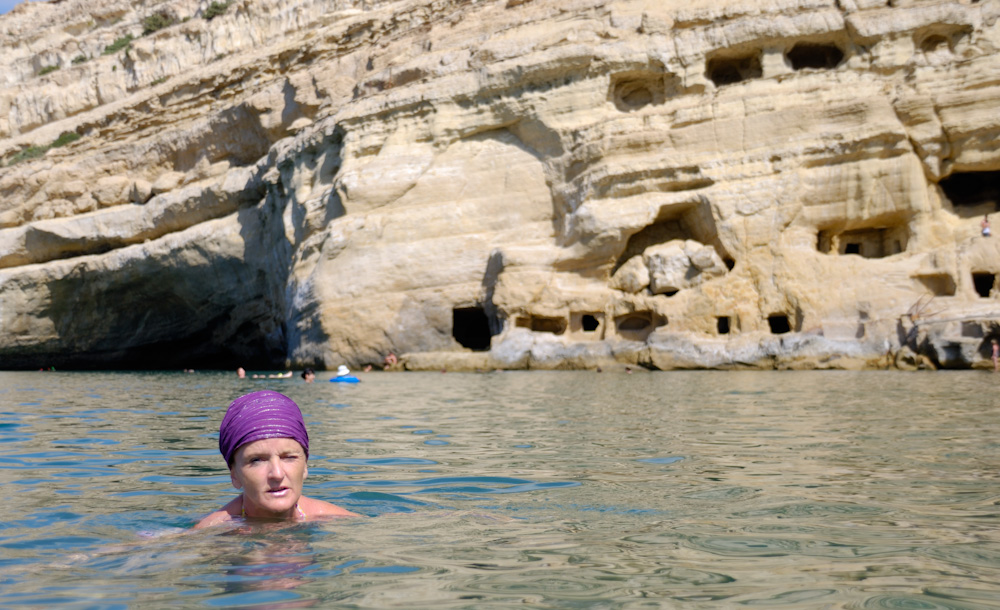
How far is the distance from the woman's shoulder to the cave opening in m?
23.0

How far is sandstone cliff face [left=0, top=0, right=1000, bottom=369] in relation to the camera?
69.6 feet

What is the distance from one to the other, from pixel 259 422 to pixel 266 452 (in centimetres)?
13

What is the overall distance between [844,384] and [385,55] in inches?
848

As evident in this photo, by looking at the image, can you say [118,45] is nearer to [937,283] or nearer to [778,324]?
[778,324]

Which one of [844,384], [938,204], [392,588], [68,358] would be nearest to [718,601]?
[392,588]

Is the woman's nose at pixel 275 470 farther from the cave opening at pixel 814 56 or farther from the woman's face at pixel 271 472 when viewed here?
the cave opening at pixel 814 56

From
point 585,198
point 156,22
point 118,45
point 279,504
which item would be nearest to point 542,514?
point 279,504

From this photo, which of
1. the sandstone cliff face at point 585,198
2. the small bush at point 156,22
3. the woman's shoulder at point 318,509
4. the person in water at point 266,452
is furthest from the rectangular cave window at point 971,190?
the small bush at point 156,22

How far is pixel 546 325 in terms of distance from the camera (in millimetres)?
23859

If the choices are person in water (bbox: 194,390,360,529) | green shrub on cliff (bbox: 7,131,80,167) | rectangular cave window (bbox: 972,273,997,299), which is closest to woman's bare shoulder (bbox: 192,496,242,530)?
person in water (bbox: 194,390,360,529)

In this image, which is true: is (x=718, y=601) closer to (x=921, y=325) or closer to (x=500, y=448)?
(x=500, y=448)

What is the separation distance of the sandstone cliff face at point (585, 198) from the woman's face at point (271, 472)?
17327 mm

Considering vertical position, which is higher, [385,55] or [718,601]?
[385,55]

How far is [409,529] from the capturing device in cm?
382
